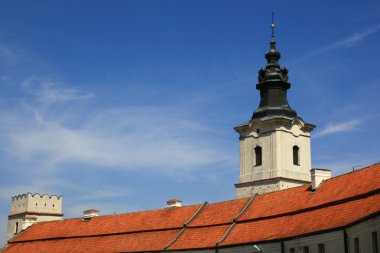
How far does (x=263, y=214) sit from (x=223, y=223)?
148 inches

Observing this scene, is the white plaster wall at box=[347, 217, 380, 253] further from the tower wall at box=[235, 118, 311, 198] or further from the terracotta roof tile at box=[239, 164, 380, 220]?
the tower wall at box=[235, 118, 311, 198]

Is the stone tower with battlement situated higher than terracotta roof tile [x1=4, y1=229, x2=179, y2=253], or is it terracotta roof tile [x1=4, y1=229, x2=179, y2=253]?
the stone tower with battlement

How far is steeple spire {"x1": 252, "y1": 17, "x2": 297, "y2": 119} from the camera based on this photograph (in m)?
66.5

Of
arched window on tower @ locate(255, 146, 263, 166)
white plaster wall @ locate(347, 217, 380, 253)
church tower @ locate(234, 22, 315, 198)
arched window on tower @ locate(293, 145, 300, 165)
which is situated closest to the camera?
white plaster wall @ locate(347, 217, 380, 253)

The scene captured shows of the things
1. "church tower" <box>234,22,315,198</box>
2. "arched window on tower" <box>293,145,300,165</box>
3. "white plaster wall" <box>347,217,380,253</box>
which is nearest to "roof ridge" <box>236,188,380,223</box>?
"white plaster wall" <box>347,217,380,253</box>

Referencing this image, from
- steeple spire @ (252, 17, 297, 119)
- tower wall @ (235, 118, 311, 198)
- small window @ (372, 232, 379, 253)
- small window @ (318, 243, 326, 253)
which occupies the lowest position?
small window @ (372, 232, 379, 253)

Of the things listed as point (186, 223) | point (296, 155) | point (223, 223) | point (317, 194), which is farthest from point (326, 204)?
point (296, 155)

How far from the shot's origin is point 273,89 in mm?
67875

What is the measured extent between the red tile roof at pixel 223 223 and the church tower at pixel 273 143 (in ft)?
45.6

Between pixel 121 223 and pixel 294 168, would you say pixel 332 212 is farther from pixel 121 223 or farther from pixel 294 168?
pixel 294 168

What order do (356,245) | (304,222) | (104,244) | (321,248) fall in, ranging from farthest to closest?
1. (104,244)
2. (304,222)
3. (321,248)
4. (356,245)

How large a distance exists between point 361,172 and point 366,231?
8.31 m

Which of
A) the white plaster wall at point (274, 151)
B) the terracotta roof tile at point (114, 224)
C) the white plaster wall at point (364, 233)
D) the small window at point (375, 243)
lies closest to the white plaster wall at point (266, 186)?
the white plaster wall at point (274, 151)

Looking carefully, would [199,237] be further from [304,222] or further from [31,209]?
[31,209]
